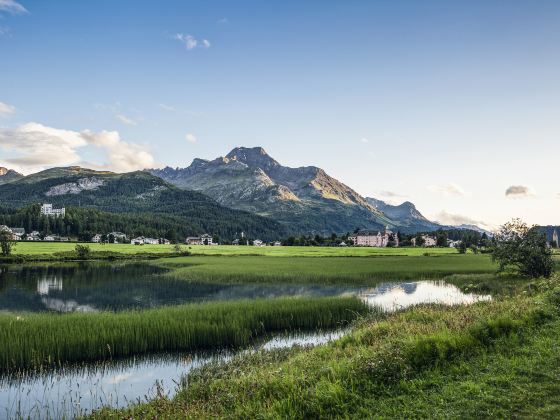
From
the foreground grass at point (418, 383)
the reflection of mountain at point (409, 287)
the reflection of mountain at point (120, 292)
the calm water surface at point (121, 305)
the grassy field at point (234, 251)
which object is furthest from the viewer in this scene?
the grassy field at point (234, 251)

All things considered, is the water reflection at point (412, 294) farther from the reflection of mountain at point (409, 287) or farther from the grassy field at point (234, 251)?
the grassy field at point (234, 251)

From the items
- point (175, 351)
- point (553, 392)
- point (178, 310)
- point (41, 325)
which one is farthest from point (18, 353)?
point (553, 392)

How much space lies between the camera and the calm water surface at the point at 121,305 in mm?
17484

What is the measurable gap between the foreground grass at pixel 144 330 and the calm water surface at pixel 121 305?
4.59 ft

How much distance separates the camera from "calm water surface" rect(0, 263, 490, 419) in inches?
688

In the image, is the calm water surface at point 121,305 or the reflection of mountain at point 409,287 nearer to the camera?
the calm water surface at point 121,305

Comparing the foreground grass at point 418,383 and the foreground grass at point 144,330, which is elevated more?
the foreground grass at point 418,383

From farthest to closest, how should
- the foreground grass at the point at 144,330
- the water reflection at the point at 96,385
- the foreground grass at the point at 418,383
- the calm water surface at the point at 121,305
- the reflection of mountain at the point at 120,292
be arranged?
the reflection of mountain at the point at 120,292, the foreground grass at the point at 144,330, the calm water surface at the point at 121,305, the water reflection at the point at 96,385, the foreground grass at the point at 418,383

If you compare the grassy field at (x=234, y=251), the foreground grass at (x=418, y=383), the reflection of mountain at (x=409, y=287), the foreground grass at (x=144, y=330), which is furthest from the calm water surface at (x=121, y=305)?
the grassy field at (x=234, y=251)

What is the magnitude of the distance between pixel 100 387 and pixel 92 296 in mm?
33819

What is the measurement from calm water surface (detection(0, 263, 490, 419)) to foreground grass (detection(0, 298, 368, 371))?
4.59ft

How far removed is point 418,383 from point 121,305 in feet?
119

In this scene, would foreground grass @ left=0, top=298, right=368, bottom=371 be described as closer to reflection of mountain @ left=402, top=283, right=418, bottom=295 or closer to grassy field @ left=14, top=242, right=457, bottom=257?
reflection of mountain @ left=402, top=283, right=418, bottom=295

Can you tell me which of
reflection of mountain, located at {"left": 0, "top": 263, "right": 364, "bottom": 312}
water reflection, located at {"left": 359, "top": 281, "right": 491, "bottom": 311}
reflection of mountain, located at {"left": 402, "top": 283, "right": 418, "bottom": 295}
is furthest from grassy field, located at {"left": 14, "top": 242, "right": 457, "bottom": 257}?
water reflection, located at {"left": 359, "top": 281, "right": 491, "bottom": 311}
